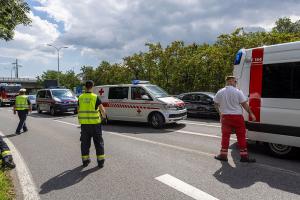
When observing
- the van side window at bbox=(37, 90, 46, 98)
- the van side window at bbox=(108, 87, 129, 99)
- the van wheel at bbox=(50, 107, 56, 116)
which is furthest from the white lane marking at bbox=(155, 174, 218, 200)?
the van side window at bbox=(37, 90, 46, 98)

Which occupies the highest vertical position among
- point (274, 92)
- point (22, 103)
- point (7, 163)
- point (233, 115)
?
point (274, 92)

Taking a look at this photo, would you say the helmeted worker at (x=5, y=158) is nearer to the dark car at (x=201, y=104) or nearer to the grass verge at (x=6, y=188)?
the grass verge at (x=6, y=188)

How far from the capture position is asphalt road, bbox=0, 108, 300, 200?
5141mm

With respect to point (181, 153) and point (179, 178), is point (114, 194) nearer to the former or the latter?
point (179, 178)

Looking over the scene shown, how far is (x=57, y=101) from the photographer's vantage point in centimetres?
2147

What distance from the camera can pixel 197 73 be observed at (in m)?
29.5

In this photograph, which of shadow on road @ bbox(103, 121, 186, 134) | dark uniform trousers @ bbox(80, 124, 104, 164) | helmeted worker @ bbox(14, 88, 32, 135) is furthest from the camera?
helmeted worker @ bbox(14, 88, 32, 135)

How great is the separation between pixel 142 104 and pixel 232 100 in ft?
21.4

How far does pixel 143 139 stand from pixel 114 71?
43.8 m

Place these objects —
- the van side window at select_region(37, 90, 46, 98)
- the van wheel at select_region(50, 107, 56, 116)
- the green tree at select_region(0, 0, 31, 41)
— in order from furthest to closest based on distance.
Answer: the van side window at select_region(37, 90, 46, 98)
the van wheel at select_region(50, 107, 56, 116)
the green tree at select_region(0, 0, 31, 41)

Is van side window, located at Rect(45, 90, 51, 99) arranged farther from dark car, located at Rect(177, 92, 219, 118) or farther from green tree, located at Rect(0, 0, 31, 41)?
green tree, located at Rect(0, 0, 31, 41)

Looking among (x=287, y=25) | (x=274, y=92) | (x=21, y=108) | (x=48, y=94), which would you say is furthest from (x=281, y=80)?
(x=287, y=25)

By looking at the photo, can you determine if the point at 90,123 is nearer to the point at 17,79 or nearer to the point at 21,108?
the point at 21,108

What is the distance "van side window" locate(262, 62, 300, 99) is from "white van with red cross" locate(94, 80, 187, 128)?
568cm
